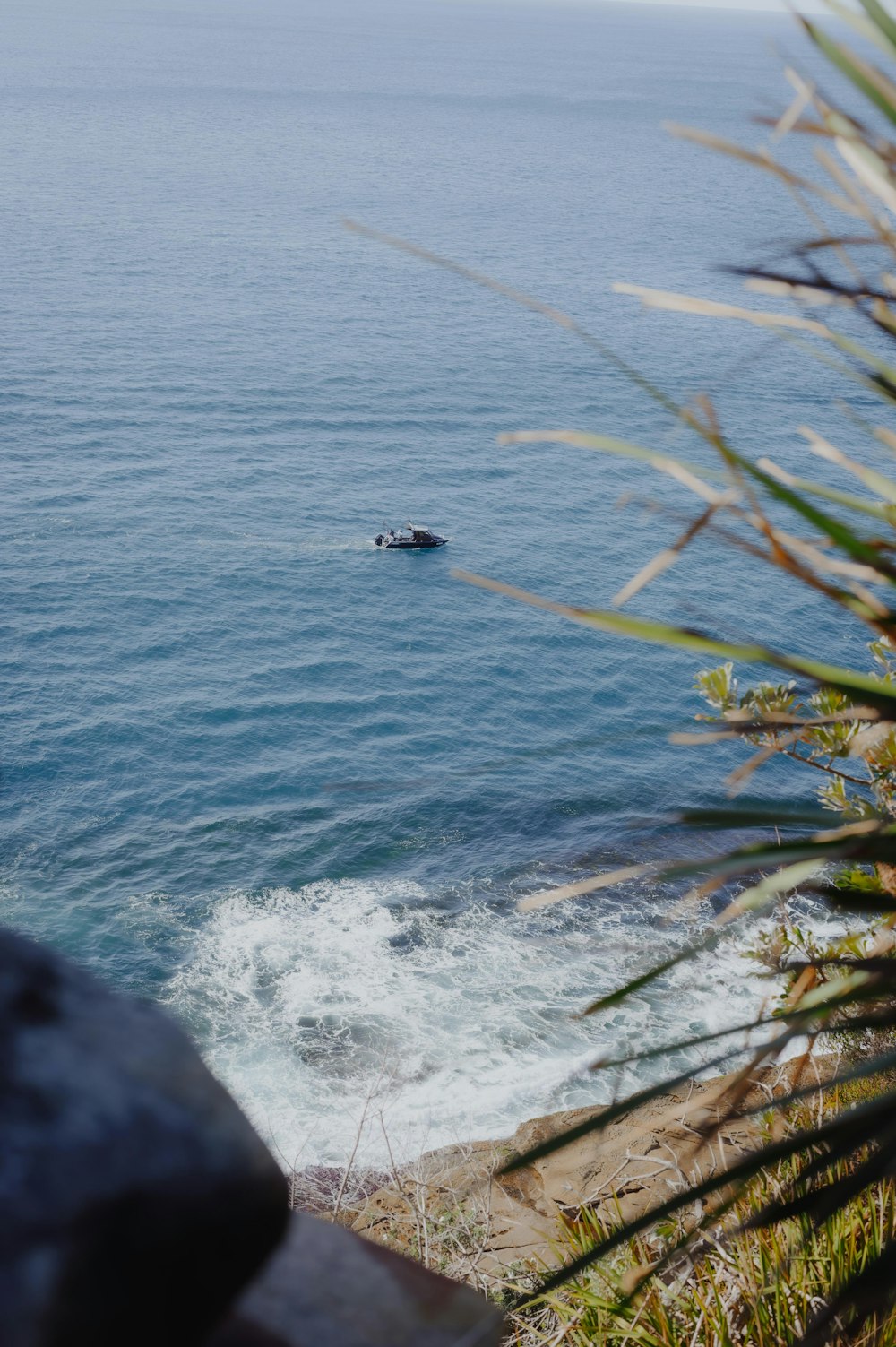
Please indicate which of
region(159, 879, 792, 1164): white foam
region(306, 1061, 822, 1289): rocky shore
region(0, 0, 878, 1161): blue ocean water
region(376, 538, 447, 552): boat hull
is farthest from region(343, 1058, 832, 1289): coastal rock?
region(376, 538, 447, 552): boat hull

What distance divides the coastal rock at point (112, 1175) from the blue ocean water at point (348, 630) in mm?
557

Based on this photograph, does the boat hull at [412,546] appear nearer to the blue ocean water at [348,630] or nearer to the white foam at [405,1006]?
the blue ocean water at [348,630]

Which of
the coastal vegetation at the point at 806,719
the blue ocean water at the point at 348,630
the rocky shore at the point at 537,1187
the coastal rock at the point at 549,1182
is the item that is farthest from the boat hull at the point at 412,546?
the coastal vegetation at the point at 806,719

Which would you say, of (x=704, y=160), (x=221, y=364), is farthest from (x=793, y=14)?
(x=704, y=160)

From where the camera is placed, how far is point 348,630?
42719mm

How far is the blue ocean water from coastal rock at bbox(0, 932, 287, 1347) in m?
0.56

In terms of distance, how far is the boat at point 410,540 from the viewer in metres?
46.1

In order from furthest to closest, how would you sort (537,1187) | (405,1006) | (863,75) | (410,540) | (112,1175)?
(410,540), (405,1006), (537,1187), (863,75), (112,1175)

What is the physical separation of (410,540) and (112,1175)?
4545 centimetres

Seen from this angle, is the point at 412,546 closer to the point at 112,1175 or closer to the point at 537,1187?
the point at 537,1187

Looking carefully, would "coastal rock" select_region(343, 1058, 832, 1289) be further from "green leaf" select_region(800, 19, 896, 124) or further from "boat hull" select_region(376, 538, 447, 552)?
"boat hull" select_region(376, 538, 447, 552)

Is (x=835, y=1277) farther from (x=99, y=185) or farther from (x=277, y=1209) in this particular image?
(x=99, y=185)

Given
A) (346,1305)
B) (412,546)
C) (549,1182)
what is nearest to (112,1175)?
(346,1305)

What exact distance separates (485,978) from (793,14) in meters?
27.2
